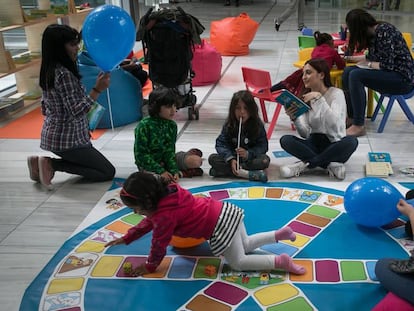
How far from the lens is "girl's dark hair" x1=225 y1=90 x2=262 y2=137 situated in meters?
3.41

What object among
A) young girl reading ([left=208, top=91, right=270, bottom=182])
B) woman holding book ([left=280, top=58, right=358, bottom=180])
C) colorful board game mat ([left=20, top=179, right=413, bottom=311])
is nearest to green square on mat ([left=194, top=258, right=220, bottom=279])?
colorful board game mat ([left=20, top=179, right=413, bottom=311])

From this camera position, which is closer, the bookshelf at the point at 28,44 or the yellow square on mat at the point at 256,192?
the yellow square on mat at the point at 256,192

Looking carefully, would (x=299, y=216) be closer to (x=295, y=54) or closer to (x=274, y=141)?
(x=274, y=141)

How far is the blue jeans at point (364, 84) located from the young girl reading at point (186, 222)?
2.15 m

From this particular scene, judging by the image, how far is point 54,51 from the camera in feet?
10.7

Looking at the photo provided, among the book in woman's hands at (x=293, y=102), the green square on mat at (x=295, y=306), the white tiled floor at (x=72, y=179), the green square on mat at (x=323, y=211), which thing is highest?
the book in woman's hands at (x=293, y=102)

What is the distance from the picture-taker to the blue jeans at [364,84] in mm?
4141

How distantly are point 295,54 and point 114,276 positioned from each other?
18.7ft

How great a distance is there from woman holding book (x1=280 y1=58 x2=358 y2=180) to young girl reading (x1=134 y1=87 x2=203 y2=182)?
773mm

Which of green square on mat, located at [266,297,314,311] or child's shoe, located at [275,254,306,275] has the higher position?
child's shoe, located at [275,254,306,275]

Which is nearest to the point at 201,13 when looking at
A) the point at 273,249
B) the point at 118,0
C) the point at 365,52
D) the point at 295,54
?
the point at 118,0

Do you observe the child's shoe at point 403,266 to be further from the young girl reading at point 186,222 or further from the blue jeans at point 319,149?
the blue jeans at point 319,149

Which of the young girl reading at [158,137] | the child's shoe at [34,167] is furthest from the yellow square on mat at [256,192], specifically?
the child's shoe at [34,167]

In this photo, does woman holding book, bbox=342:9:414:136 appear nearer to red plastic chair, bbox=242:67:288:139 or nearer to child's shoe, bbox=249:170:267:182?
red plastic chair, bbox=242:67:288:139
